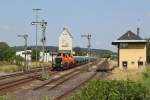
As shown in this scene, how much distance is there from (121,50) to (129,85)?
2254 inches

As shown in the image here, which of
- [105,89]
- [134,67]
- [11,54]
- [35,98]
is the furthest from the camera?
[11,54]

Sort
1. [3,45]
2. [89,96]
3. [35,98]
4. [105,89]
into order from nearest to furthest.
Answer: [89,96]
[105,89]
[35,98]
[3,45]

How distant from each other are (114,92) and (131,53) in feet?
191

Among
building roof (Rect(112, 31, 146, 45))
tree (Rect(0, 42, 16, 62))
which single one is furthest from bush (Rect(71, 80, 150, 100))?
tree (Rect(0, 42, 16, 62))

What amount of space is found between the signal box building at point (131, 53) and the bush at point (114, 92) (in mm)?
55824

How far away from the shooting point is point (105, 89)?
53.4ft

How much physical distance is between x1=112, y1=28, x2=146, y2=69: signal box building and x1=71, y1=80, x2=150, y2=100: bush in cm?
5582

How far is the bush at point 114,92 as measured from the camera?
15.4 meters

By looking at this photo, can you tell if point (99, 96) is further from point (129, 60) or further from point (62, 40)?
point (62, 40)

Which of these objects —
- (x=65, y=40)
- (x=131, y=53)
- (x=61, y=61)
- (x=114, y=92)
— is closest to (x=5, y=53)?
(x=65, y=40)

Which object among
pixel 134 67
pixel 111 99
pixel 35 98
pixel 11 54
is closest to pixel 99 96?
pixel 111 99

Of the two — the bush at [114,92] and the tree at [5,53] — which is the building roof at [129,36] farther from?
the tree at [5,53]

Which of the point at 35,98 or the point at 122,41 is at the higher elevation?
the point at 122,41

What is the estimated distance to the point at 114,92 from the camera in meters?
15.8
